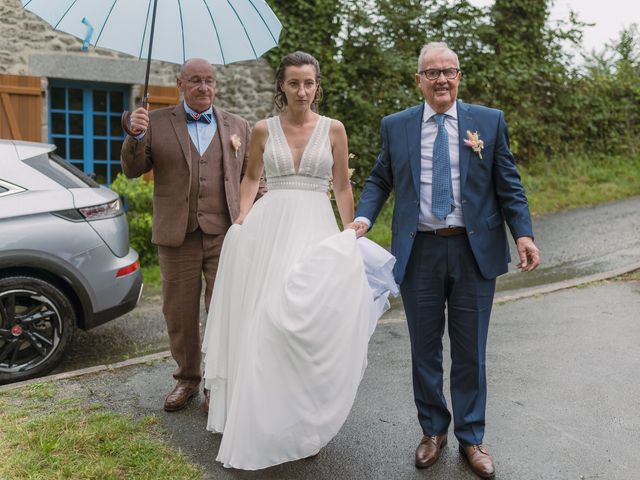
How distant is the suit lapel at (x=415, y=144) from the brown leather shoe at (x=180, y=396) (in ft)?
6.84

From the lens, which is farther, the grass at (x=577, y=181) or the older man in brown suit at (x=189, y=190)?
the grass at (x=577, y=181)

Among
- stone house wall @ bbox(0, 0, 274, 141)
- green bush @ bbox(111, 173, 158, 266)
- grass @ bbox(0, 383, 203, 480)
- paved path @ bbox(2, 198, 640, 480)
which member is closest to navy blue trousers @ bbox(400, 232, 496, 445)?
paved path @ bbox(2, 198, 640, 480)

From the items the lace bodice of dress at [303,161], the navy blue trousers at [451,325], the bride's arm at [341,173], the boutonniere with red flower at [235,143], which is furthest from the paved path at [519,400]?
the boutonniere with red flower at [235,143]

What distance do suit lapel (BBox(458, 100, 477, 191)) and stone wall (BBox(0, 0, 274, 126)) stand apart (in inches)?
331

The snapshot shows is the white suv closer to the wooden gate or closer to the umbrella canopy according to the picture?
the umbrella canopy

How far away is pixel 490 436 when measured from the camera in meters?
4.14

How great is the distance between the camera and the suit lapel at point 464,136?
3.62 metres

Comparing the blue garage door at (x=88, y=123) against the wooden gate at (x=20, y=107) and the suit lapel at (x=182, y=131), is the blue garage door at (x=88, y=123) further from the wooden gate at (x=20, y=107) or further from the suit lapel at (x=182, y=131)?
the suit lapel at (x=182, y=131)

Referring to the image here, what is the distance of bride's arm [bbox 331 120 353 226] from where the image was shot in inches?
157

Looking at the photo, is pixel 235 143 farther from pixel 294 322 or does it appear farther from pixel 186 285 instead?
pixel 294 322

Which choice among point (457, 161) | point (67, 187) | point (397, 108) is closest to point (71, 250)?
point (67, 187)

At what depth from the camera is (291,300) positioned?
341cm

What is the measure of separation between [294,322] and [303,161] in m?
0.97

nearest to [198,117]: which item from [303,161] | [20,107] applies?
[303,161]
